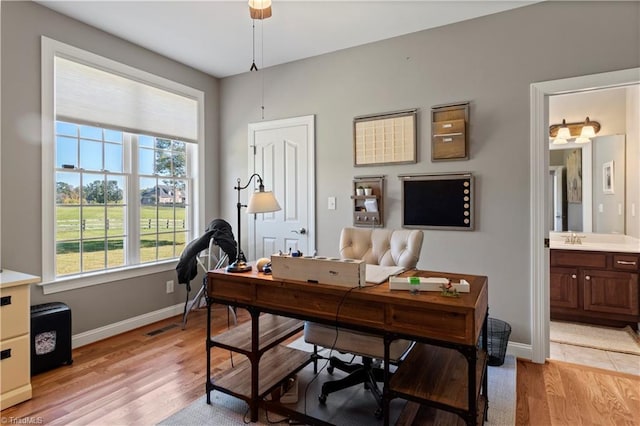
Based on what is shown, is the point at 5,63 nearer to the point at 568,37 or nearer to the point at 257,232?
the point at 257,232

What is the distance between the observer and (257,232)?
166 inches

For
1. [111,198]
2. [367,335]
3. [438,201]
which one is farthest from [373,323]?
[111,198]

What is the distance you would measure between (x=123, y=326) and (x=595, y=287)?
4.72 meters

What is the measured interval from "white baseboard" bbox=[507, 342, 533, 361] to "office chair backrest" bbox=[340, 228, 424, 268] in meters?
1.35

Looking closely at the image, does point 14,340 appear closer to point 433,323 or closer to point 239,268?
point 239,268

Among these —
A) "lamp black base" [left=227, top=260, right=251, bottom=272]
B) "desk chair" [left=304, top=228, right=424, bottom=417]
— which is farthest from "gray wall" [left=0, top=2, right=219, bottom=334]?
"desk chair" [left=304, top=228, right=424, bottom=417]

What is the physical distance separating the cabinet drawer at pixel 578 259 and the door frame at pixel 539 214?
46.3 inches

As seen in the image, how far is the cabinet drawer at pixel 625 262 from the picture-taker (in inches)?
133

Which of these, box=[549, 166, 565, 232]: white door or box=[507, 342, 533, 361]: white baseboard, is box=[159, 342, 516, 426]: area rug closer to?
box=[507, 342, 533, 361]: white baseboard

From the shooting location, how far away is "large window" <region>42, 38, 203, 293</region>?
9.57 feet

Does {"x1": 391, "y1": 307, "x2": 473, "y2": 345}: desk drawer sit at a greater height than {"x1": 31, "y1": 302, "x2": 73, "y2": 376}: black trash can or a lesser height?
greater

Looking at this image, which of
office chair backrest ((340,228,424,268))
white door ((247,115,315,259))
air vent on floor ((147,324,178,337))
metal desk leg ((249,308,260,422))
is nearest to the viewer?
metal desk leg ((249,308,260,422))

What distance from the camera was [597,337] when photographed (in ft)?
11.0

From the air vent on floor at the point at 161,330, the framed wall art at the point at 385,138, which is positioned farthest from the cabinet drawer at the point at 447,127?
the air vent on floor at the point at 161,330
